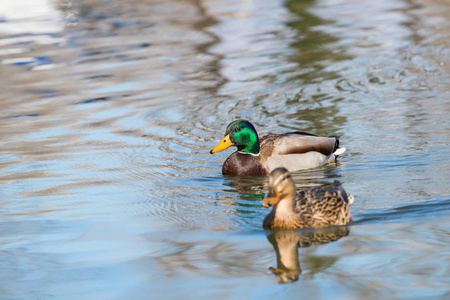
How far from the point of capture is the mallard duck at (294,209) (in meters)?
6.51

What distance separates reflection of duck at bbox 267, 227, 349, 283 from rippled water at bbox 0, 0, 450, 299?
20mm

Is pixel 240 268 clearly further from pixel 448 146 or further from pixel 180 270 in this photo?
pixel 448 146

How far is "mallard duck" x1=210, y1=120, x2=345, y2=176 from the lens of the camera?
915 cm

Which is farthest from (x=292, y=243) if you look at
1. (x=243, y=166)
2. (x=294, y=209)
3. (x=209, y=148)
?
(x=209, y=148)

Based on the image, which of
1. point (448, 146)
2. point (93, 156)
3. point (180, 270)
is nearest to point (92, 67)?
point (93, 156)

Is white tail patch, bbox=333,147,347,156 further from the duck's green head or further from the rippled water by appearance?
the duck's green head

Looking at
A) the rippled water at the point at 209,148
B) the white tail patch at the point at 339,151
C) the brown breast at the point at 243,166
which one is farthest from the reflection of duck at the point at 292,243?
the white tail patch at the point at 339,151

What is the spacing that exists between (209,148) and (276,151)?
119 centimetres

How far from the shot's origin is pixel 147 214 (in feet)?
24.4

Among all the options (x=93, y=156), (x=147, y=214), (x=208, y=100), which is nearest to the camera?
(x=147, y=214)

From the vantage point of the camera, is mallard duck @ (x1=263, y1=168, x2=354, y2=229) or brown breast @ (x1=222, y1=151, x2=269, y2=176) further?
brown breast @ (x1=222, y1=151, x2=269, y2=176)

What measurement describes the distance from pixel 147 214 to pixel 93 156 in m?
2.66

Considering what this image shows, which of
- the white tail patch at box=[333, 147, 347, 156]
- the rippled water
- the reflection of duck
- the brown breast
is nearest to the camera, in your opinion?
the reflection of duck

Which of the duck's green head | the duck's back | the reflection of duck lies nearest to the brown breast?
the duck's green head
